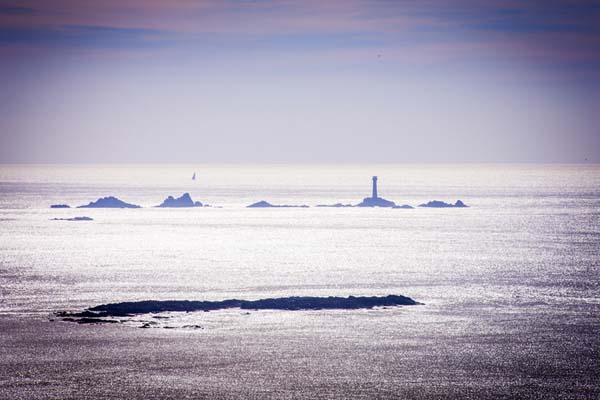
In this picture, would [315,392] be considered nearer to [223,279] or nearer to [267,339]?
[267,339]

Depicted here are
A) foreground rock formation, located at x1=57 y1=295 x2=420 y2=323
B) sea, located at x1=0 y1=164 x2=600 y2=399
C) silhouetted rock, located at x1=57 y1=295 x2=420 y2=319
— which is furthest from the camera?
silhouetted rock, located at x1=57 y1=295 x2=420 y2=319

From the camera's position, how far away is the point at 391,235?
173375 millimetres

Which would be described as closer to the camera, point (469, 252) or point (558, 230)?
point (469, 252)

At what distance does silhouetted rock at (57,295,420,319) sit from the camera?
76062mm

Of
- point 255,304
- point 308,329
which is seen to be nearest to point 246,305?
point 255,304

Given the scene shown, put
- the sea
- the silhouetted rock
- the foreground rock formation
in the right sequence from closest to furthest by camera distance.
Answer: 1. the sea
2. the foreground rock formation
3. the silhouetted rock

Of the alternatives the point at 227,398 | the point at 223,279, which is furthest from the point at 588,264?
the point at 227,398

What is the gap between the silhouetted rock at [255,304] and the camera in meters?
76.1

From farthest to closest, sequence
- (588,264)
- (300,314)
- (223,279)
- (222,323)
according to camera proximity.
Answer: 1. (588,264)
2. (223,279)
3. (300,314)
4. (222,323)

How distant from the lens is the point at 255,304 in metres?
80.8

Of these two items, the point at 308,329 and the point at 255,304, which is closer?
the point at 308,329

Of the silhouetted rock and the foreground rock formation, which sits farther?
the silhouetted rock

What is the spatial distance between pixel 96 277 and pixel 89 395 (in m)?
55.8

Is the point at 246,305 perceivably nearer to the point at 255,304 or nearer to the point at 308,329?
the point at 255,304
